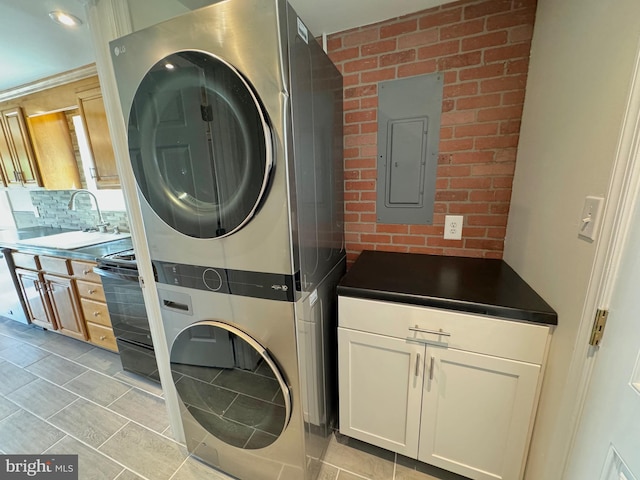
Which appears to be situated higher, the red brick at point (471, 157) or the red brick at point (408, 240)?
the red brick at point (471, 157)

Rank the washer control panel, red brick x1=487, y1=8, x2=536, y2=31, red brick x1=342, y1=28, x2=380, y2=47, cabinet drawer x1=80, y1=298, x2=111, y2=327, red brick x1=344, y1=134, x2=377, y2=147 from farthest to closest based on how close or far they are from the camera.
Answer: cabinet drawer x1=80, y1=298, x2=111, y2=327 → red brick x1=344, y1=134, x2=377, y2=147 → red brick x1=342, y1=28, x2=380, y2=47 → red brick x1=487, y1=8, x2=536, y2=31 → the washer control panel

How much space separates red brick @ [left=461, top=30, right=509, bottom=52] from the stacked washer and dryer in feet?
2.09

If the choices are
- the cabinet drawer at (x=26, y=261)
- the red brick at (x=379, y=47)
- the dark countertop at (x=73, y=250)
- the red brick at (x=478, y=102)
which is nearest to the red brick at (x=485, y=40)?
the red brick at (x=478, y=102)

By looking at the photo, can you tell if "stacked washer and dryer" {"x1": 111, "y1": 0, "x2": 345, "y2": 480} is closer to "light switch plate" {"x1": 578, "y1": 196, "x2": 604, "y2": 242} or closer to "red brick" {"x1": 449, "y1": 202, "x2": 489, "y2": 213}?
"red brick" {"x1": 449, "y1": 202, "x2": 489, "y2": 213}

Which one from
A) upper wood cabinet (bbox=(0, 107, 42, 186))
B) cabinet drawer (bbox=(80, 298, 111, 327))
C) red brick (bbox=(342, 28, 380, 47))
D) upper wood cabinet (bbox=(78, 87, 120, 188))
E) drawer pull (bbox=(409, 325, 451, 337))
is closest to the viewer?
drawer pull (bbox=(409, 325, 451, 337))

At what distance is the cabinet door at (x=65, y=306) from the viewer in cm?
202

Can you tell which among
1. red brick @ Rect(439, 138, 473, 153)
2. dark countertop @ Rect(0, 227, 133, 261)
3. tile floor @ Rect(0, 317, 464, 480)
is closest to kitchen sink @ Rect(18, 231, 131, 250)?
dark countertop @ Rect(0, 227, 133, 261)

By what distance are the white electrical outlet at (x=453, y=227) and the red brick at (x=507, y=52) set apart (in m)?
0.73

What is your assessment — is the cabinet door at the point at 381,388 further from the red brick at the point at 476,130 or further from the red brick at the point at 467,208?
the red brick at the point at 476,130

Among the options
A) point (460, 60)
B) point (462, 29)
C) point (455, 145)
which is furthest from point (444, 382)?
point (462, 29)

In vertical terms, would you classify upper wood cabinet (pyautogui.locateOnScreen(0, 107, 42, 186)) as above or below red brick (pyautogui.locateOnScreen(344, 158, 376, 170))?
above

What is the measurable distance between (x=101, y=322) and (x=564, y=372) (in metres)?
2.72

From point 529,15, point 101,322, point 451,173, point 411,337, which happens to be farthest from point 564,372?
point 101,322

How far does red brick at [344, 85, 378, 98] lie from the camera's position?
1.38m
